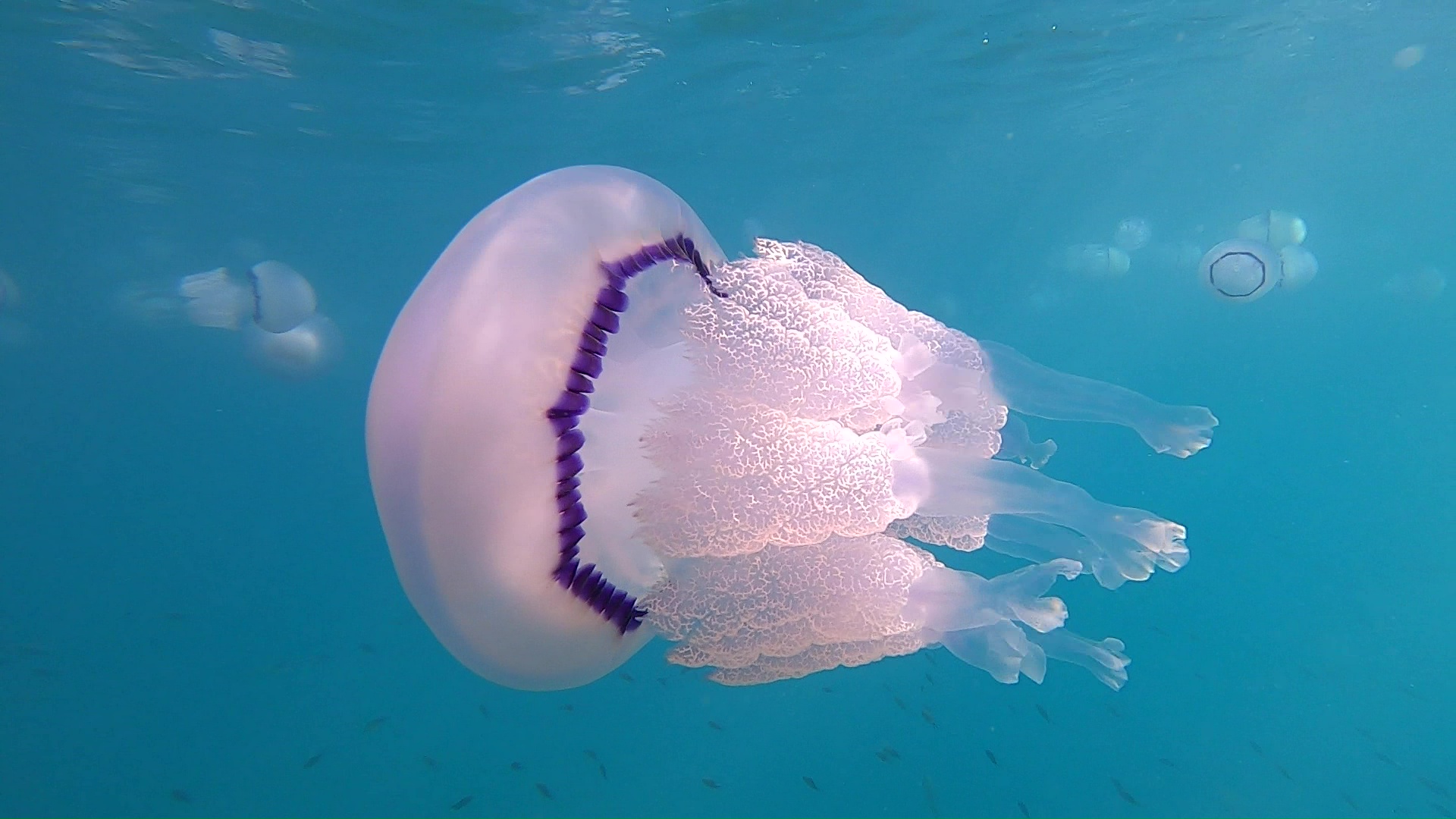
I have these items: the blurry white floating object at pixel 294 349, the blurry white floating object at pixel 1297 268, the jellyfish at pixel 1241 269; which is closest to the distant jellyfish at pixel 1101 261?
the blurry white floating object at pixel 1297 268

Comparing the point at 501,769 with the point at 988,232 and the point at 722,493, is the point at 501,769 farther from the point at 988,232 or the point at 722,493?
the point at 988,232

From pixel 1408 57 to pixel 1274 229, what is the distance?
7.19 m

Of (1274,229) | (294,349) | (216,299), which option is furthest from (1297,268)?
(216,299)

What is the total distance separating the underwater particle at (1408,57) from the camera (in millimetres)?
14414

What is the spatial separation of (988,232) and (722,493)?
34.6m

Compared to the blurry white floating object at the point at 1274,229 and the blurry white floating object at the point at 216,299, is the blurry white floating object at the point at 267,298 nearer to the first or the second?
the blurry white floating object at the point at 216,299

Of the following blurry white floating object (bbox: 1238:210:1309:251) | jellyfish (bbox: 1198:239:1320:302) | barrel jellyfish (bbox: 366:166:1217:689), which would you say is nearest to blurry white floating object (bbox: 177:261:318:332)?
barrel jellyfish (bbox: 366:166:1217:689)

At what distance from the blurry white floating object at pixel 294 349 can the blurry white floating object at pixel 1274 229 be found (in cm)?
1383

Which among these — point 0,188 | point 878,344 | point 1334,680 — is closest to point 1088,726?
point 1334,680

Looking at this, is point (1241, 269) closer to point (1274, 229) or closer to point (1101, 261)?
point (1274, 229)

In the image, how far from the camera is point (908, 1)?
395 inches

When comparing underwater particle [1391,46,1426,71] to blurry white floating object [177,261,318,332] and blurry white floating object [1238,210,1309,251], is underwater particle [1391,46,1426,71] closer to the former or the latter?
blurry white floating object [1238,210,1309,251]

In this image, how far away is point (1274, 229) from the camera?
11414 mm

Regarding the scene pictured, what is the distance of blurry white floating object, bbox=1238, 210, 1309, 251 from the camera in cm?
1112
